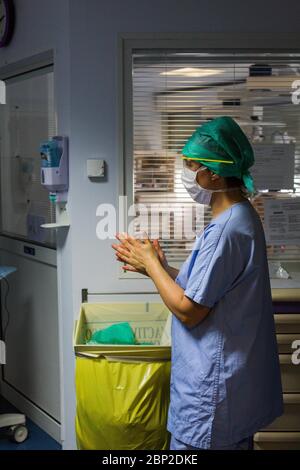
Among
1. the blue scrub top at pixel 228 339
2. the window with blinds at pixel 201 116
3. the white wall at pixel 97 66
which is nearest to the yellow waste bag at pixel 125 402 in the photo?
the blue scrub top at pixel 228 339

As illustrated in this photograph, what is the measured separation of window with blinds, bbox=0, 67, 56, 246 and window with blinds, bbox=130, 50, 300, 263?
56 cm

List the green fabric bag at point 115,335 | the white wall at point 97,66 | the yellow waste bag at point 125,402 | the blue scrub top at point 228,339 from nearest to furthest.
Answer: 1. the blue scrub top at point 228,339
2. the yellow waste bag at point 125,402
3. the green fabric bag at point 115,335
4. the white wall at point 97,66

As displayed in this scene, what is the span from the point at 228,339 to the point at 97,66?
1.38 metres

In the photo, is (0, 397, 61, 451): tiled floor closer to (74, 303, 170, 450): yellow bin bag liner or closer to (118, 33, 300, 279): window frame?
(74, 303, 170, 450): yellow bin bag liner

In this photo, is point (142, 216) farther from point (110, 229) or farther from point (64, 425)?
point (64, 425)

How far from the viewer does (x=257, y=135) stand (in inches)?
95.3

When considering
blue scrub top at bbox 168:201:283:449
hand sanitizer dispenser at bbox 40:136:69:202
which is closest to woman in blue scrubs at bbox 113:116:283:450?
blue scrub top at bbox 168:201:283:449

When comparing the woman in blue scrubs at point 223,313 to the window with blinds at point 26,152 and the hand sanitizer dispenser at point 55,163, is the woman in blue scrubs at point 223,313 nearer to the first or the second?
the hand sanitizer dispenser at point 55,163

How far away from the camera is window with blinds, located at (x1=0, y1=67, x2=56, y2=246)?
2.75 meters

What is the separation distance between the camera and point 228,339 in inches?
59.1

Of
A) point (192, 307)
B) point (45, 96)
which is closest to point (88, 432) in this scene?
point (192, 307)

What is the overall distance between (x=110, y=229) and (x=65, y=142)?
43cm

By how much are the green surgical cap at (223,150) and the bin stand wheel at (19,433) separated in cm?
185

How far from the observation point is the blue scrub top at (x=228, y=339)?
58.3 inches
